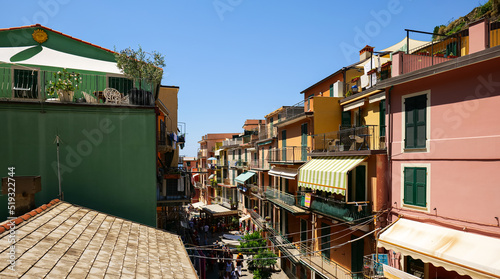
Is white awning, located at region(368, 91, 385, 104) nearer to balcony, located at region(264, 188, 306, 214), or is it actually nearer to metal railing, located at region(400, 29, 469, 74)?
metal railing, located at region(400, 29, 469, 74)

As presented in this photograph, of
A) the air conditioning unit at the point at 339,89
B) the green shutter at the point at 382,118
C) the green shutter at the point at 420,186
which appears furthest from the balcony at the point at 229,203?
the green shutter at the point at 420,186

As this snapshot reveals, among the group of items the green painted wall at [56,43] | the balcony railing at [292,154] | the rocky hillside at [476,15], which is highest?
the rocky hillside at [476,15]

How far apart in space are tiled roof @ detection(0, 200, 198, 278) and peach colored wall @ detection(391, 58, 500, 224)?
9.47 metres

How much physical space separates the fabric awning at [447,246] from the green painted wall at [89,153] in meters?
9.63

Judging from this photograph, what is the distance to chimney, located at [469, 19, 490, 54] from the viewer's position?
9.50 meters

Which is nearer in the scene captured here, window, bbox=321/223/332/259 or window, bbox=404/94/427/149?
window, bbox=404/94/427/149

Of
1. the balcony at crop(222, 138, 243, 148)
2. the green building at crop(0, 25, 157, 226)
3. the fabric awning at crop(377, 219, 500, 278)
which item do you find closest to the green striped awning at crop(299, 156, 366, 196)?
the fabric awning at crop(377, 219, 500, 278)

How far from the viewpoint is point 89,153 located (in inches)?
392

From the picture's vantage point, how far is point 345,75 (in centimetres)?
1869

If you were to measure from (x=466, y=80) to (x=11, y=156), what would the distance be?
15.9 meters

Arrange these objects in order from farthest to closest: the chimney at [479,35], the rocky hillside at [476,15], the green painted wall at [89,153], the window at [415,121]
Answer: the rocky hillside at [476,15], the window at [415,121], the chimney at [479,35], the green painted wall at [89,153]

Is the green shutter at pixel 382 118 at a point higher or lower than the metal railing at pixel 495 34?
lower

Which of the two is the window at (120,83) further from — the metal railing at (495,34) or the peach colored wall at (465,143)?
the metal railing at (495,34)

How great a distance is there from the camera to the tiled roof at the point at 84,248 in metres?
4.62
